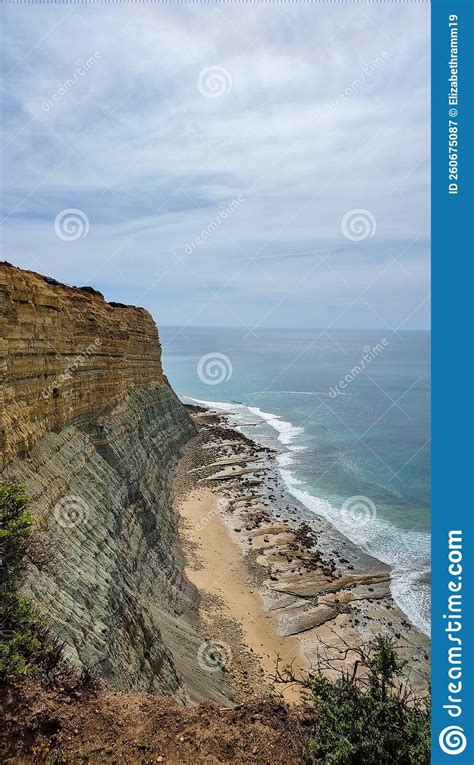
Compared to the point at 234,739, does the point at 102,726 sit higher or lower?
lower

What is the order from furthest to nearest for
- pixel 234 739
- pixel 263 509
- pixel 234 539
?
pixel 263 509
pixel 234 539
pixel 234 739

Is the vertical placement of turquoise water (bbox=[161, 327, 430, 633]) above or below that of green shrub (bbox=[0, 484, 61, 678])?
above

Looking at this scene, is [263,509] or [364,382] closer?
[263,509]

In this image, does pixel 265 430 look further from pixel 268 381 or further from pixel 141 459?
pixel 268 381

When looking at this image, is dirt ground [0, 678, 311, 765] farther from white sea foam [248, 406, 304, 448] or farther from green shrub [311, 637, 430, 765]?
white sea foam [248, 406, 304, 448]

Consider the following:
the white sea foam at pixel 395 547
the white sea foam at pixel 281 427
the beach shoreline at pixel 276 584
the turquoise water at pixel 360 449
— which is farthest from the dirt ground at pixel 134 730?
the white sea foam at pixel 281 427

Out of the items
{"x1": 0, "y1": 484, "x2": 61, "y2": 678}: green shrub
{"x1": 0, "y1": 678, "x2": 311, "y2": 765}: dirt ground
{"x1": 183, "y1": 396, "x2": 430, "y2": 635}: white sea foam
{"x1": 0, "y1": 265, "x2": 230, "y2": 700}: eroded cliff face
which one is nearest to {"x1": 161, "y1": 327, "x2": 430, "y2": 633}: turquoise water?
{"x1": 183, "y1": 396, "x2": 430, "y2": 635}: white sea foam

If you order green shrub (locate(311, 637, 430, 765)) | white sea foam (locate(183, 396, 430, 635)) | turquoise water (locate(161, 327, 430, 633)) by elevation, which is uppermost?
turquoise water (locate(161, 327, 430, 633))
